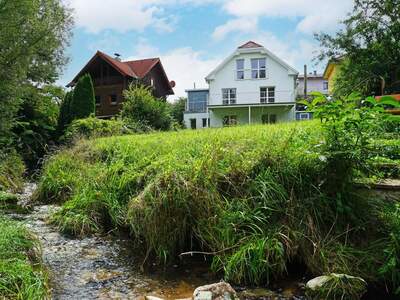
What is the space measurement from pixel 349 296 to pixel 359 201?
114 cm

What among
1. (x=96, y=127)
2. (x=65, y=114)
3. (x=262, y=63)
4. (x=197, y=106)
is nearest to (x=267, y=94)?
(x=262, y=63)

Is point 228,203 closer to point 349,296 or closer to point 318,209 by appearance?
point 318,209

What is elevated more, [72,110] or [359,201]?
[72,110]

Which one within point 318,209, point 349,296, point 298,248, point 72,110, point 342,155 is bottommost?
point 349,296

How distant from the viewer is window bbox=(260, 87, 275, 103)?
27.9 meters

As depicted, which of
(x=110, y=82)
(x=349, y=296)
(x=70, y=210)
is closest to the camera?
(x=349, y=296)

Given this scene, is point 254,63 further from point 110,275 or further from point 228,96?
point 110,275

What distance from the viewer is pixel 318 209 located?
13.0ft

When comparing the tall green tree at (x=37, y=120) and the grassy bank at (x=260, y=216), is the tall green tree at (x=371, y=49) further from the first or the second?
the tall green tree at (x=37, y=120)

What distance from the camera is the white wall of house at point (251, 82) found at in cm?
2780

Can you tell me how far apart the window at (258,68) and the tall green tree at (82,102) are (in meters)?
12.7

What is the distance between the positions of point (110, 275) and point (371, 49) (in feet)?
50.7

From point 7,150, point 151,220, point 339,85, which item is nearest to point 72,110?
point 7,150

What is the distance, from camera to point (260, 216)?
3.98m
